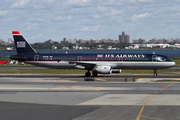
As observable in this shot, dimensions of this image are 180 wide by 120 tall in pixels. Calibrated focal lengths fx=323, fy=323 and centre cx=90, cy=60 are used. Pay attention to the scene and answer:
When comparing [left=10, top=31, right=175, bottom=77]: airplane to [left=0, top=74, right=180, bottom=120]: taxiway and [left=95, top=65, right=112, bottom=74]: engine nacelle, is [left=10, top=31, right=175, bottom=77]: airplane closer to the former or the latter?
[left=95, top=65, right=112, bottom=74]: engine nacelle

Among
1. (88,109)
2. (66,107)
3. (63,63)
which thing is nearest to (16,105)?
(66,107)

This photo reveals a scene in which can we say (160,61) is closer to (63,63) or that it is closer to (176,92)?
(63,63)

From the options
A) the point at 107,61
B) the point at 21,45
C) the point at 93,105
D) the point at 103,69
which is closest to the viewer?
the point at 93,105

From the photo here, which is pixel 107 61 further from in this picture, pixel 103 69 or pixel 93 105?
pixel 93 105

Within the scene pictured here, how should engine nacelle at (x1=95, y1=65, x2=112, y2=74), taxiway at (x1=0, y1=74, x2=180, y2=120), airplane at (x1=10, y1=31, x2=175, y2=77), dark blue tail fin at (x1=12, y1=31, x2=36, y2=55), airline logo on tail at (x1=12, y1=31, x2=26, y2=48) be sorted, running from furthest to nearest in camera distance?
airline logo on tail at (x1=12, y1=31, x2=26, y2=48) → dark blue tail fin at (x1=12, y1=31, x2=36, y2=55) → airplane at (x1=10, y1=31, x2=175, y2=77) → engine nacelle at (x1=95, y1=65, x2=112, y2=74) → taxiway at (x1=0, y1=74, x2=180, y2=120)

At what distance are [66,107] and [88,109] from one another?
1712 mm

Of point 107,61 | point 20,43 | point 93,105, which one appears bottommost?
point 93,105

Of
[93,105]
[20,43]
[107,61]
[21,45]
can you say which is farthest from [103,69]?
[93,105]

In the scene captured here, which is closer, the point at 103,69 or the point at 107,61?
the point at 103,69

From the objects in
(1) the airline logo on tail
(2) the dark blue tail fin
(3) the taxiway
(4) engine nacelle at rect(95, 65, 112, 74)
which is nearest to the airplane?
(4) engine nacelle at rect(95, 65, 112, 74)

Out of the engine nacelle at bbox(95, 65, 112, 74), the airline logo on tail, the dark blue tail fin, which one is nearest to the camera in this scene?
the engine nacelle at bbox(95, 65, 112, 74)

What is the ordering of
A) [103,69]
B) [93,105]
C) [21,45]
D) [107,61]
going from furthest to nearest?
[21,45] < [107,61] < [103,69] < [93,105]

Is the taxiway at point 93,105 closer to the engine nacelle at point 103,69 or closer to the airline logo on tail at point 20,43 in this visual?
the engine nacelle at point 103,69

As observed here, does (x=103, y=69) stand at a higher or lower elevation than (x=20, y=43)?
lower
